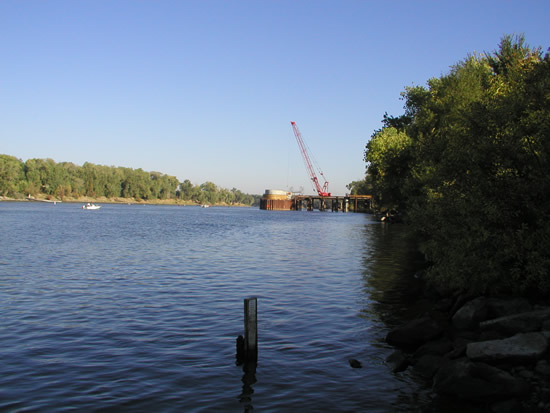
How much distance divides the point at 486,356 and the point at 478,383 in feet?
5.30

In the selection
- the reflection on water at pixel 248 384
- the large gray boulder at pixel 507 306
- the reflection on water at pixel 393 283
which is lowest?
the reflection on water at pixel 248 384

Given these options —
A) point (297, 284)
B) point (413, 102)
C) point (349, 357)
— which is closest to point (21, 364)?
point (349, 357)

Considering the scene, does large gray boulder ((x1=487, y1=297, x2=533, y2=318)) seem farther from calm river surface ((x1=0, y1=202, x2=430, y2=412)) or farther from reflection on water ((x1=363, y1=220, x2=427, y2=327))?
calm river surface ((x1=0, y1=202, x2=430, y2=412))

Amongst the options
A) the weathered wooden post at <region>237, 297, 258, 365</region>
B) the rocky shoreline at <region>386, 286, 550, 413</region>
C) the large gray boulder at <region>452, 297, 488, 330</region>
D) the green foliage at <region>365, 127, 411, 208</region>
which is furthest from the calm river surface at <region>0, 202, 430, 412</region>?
the green foliage at <region>365, 127, 411, 208</region>

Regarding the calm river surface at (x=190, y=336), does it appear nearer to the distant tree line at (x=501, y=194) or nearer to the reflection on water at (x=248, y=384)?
the reflection on water at (x=248, y=384)

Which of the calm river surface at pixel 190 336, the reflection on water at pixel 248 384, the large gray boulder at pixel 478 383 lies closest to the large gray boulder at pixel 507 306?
the calm river surface at pixel 190 336

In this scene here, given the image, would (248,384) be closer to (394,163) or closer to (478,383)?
(478,383)

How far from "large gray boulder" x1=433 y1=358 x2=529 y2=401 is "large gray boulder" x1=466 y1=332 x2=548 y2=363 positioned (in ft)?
3.11

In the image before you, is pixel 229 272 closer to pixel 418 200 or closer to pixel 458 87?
pixel 418 200

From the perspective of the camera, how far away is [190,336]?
20.5m

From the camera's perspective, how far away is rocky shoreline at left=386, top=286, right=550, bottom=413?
44.6 ft

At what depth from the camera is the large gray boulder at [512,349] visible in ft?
49.1

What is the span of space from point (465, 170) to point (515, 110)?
3621mm

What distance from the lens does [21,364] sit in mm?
16641
